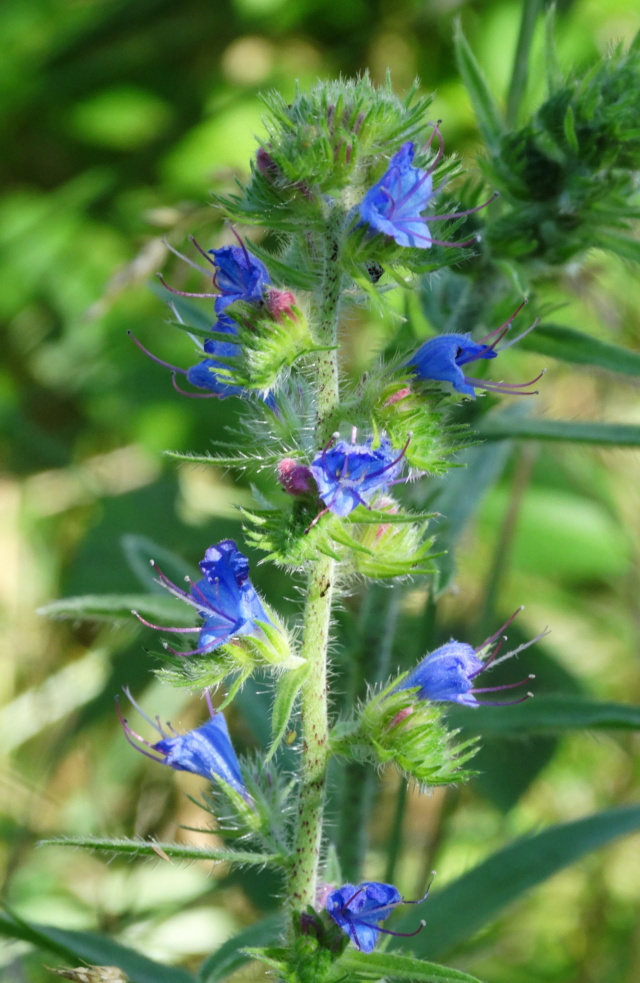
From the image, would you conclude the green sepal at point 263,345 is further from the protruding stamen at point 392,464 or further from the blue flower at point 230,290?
the protruding stamen at point 392,464

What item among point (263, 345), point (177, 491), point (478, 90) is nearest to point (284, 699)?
point (263, 345)

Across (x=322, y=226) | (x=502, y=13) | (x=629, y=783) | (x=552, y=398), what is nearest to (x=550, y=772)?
(x=629, y=783)

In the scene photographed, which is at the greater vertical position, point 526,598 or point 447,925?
point 447,925

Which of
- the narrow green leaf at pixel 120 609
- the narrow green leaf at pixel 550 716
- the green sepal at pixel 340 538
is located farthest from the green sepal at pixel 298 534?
the narrow green leaf at pixel 550 716

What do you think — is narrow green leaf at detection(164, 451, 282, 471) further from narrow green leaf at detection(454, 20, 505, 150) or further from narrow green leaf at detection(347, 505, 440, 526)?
narrow green leaf at detection(454, 20, 505, 150)

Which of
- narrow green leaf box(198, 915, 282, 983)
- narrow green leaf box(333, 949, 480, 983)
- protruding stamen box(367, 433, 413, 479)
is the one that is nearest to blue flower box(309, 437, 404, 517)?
protruding stamen box(367, 433, 413, 479)

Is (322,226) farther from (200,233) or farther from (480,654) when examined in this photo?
(200,233)

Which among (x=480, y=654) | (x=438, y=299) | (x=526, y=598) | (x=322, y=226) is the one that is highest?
(x=322, y=226)
